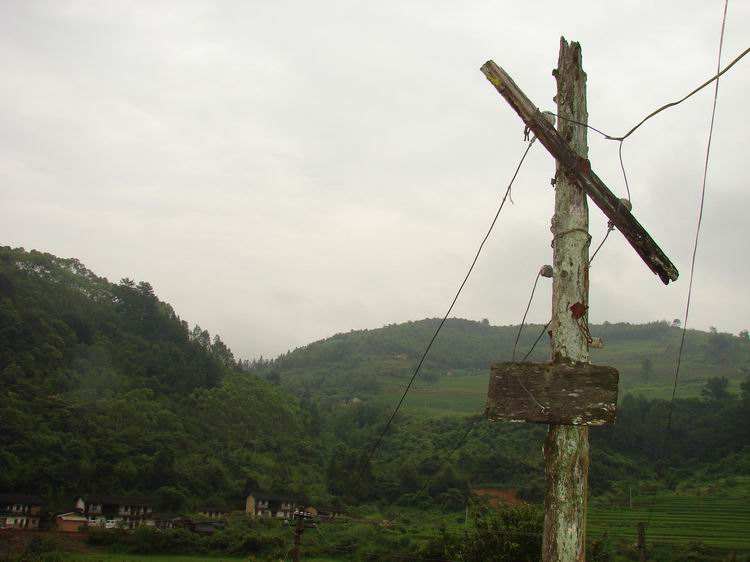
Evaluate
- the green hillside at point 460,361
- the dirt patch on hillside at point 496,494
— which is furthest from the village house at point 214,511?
the green hillside at point 460,361

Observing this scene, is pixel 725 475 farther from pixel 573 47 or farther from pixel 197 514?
pixel 573 47

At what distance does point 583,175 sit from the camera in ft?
14.6

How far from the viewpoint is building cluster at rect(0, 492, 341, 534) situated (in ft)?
170

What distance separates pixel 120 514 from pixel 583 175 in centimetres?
6142

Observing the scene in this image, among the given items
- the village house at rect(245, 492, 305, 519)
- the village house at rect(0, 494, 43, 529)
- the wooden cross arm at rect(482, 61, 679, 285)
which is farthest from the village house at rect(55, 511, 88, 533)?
the wooden cross arm at rect(482, 61, 679, 285)

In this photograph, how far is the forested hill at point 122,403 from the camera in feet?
201

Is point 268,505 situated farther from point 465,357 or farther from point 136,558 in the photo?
point 465,357

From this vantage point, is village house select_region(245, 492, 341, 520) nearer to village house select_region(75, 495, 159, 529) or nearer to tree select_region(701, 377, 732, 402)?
village house select_region(75, 495, 159, 529)

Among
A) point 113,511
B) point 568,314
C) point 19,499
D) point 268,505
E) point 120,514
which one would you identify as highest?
point 568,314

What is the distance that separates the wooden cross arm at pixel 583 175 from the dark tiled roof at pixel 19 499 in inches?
2332

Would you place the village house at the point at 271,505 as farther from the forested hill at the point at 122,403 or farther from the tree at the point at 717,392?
the tree at the point at 717,392

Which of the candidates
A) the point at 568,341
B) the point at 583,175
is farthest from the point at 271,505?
the point at 583,175

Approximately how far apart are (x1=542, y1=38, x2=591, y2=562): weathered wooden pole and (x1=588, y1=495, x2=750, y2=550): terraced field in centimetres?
3619

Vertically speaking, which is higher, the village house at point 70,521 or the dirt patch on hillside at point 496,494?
the dirt patch on hillside at point 496,494
